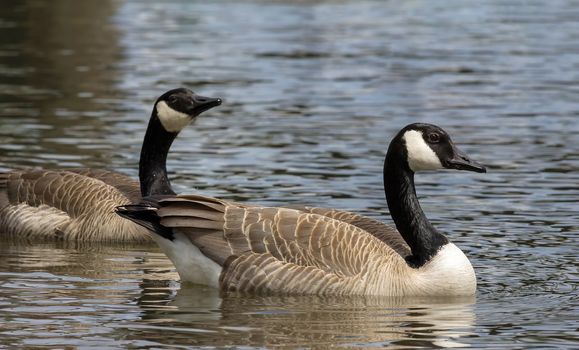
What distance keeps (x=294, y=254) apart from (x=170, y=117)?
124 inches

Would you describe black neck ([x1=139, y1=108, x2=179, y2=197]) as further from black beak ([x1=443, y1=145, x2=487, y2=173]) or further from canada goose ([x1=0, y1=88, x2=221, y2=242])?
black beak ([x1=443, y1=145, x2=487, y2=173])

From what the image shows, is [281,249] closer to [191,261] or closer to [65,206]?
[191,261]

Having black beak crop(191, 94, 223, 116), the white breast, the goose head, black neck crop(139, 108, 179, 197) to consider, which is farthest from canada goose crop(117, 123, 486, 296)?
black neck crop(139, 108, 179, 197)

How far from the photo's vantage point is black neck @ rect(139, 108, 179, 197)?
14.9 m

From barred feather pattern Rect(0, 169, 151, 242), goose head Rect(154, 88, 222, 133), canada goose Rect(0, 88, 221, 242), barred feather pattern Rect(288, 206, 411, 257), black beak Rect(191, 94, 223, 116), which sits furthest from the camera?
barred feather pattern Rect(0, 169, 151, 242)

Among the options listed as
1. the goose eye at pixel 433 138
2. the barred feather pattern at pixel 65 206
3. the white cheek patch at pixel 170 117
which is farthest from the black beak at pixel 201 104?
the goose eye at pixel 433 138

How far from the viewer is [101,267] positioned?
A: 13539mm

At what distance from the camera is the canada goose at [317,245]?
12.0m

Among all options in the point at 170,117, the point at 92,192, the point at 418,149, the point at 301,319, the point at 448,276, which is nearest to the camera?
the point at 301,319

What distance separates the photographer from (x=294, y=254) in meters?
12.1

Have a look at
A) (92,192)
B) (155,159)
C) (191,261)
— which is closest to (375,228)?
(191,261)

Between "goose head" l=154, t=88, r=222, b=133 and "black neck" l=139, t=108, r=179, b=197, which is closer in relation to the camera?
"goose head" l=154, t=88, r=222, b=133

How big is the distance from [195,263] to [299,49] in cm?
2025

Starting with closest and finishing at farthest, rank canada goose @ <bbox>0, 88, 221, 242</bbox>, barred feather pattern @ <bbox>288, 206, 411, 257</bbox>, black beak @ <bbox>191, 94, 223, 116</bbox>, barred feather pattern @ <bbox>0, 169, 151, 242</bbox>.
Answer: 1. barred feather pattern @ <bbox>288, 206, 411, 257</bbox>
2. black beak @ <bbox>191, 94, 223, 116</bbox>
3. canada goose @ <bbox>0, 88, 221, 242</bbox>
4. barred feather pattern @ <bbox>0, 169, 151, 242</bbox>
